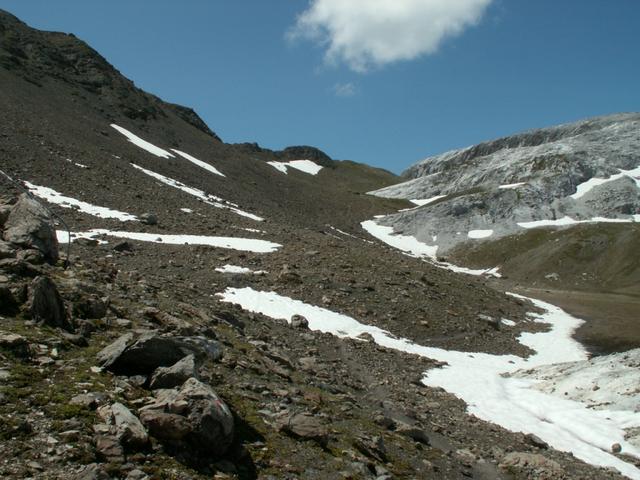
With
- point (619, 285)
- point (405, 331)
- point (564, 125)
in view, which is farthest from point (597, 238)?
point (564, 125)

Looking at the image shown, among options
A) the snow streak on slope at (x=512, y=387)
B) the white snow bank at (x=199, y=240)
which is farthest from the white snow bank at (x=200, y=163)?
the snow streak on slope at (x=512, y=387)

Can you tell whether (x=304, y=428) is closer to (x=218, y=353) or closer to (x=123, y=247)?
(x=218, y=353)

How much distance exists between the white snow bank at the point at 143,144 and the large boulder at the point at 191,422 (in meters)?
75.5

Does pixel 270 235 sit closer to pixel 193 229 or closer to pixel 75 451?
pixel 193 229

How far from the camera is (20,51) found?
97938 millimetres

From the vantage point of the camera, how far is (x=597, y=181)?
4439 inches

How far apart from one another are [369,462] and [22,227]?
12.7 metres

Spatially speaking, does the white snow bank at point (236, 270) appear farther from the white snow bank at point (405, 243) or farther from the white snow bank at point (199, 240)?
the white snow bank at point (405, 243)

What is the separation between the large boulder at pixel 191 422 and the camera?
8656mm

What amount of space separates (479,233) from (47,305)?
99879 mm

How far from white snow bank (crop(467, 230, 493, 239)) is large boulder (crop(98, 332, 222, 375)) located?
9748 centimetres

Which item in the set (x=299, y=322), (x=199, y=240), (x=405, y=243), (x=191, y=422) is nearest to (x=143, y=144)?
(x=199, y=240)

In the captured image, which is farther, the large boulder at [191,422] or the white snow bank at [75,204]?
the white snow bank at [75,204]

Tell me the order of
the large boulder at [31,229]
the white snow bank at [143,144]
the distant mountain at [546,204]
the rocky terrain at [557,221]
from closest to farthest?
the large boulder at [31,229], the rocky terrain at [557,221], the white snow bank at [143,144], the distant mountain at [546,204]
